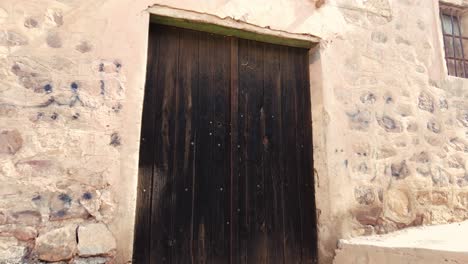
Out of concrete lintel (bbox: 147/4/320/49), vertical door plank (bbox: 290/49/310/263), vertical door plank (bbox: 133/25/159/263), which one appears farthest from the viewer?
vertical door plank (bbox: 290/49/310/263)

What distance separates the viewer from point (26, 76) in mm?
2029

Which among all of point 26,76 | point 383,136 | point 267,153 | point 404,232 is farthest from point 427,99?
point 26,76

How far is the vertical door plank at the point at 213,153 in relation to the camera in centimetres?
240

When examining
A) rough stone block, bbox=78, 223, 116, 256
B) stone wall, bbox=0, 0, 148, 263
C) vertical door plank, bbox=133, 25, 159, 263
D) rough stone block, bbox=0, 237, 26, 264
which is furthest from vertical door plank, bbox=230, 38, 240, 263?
rough stone block, bbox=0, 237, 26, 264

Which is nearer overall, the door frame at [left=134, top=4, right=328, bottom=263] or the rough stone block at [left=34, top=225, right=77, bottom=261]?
the rough stone block at [left=34, top=225, right=77, bottom=261]

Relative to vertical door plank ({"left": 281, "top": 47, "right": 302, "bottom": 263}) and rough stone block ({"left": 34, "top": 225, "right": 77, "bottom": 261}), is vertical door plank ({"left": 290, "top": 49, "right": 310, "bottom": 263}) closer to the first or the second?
vertical door plank ({"left": 281, "top": 47, "right": 302, "bottom": 263})

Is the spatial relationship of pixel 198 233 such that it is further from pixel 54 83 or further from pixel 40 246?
pixel 54 83

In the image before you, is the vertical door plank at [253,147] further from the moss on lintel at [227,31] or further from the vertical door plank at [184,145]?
the vertical door plank at [184,145]

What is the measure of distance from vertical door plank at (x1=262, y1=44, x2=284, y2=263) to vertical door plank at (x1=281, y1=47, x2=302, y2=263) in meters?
0.04

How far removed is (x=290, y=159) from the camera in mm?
2729

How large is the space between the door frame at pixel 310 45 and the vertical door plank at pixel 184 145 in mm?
161

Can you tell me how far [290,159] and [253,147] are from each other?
0.97ft

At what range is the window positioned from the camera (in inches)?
135

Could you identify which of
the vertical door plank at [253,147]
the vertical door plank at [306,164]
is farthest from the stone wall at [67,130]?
the vertical door plank at [306,164]
